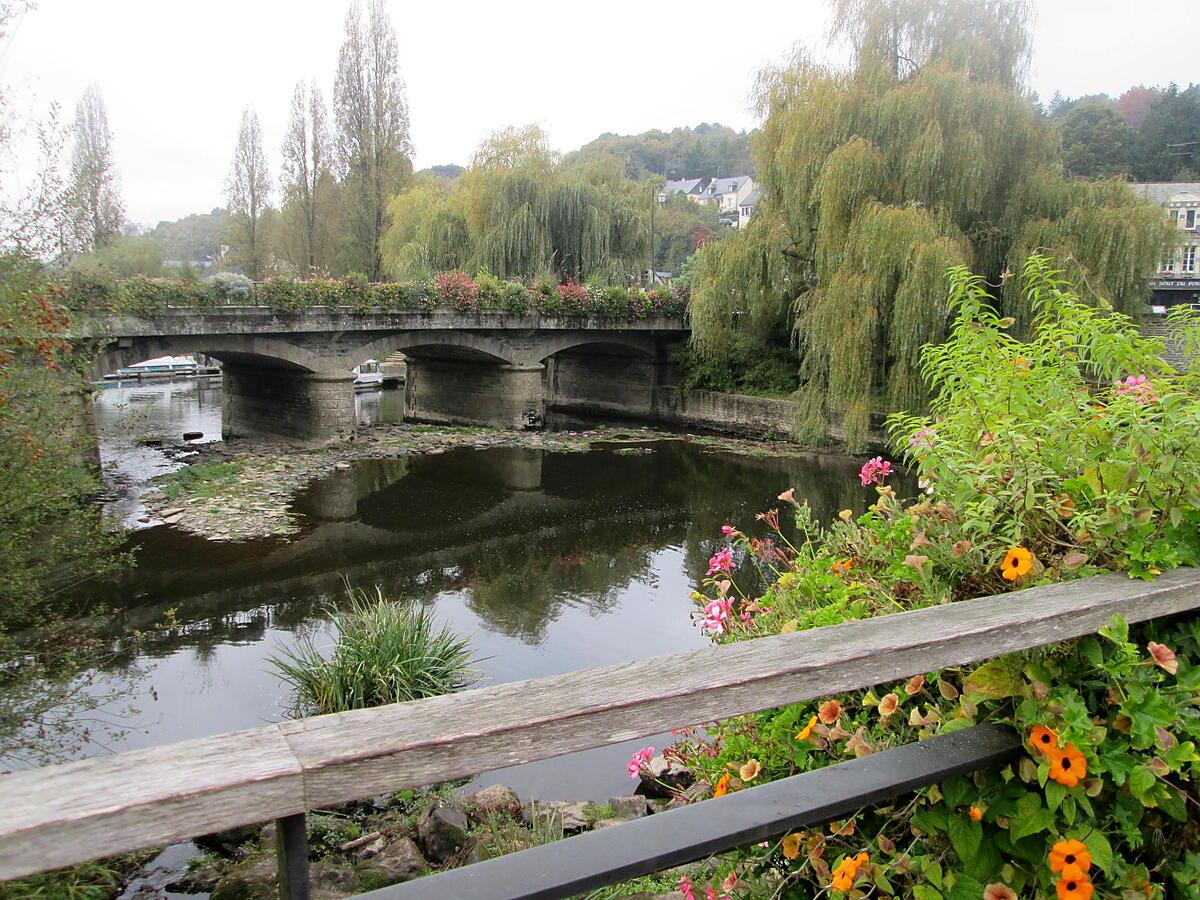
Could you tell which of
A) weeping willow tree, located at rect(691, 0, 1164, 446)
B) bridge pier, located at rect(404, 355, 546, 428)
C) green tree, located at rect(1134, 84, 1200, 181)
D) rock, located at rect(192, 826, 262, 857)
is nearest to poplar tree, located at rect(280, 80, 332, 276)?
bridge pier, located at rect(404, 355, 546, 428)

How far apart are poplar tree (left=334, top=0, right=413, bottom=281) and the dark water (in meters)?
18.2

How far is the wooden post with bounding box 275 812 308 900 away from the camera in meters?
1.10

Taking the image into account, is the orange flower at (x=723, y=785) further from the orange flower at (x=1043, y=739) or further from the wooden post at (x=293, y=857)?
the wooden post at (x=293, y=857)

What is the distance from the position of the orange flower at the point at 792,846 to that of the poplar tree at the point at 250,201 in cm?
4070

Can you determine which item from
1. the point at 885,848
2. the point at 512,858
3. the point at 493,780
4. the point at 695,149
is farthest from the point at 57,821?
the point at 695,149

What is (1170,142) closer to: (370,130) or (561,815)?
(370,130)

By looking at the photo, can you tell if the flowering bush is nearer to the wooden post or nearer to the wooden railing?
the wooden railing

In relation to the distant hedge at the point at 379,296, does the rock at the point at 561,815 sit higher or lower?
lower

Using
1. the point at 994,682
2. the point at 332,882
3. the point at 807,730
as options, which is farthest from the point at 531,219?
the point at 994,682

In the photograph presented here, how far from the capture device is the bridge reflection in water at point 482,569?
827 cm

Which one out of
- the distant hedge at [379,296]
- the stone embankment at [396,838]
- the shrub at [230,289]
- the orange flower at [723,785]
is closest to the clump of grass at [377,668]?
the stone embankment at [396,838]

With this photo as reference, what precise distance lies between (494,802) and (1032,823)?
13.6 ft

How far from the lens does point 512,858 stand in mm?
1258

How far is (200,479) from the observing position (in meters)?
16.5
